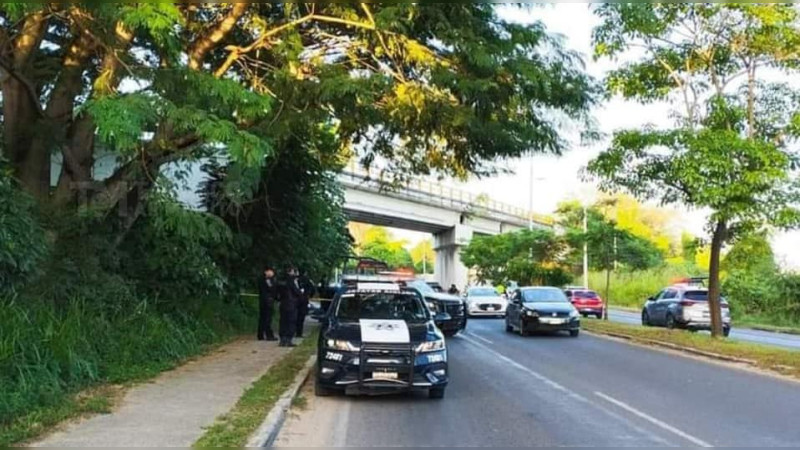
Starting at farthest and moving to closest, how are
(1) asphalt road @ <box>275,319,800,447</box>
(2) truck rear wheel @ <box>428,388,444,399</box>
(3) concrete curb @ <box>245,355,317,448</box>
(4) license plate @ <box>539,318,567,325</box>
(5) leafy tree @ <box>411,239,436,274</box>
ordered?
(5) leafy tree @ <box>411,239,436,274</box> < (4) license plate @ <box>539,318,567,325</box> < (2) truck rear wheel @ <box>428,388,444,399</box> < (1) asphalt road @ <box>275,319,800,447</box> < (3) concrete curb @ <box>245,355,317,448</box>

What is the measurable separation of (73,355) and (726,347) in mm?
14406

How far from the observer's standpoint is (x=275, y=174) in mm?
24391

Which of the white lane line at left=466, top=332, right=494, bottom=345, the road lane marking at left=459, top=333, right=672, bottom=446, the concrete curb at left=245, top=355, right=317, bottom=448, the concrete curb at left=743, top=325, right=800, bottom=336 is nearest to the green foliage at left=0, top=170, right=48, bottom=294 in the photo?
the concrete curb at left=245, top=355, right=317, bottom=448

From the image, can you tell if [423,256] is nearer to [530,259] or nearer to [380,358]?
[530,259]

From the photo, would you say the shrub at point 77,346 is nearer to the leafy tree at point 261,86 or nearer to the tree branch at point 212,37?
the leafy tree at point 261,86

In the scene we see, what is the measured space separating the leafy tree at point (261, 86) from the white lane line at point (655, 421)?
465cm

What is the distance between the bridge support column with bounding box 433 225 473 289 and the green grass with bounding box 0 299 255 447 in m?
50.6

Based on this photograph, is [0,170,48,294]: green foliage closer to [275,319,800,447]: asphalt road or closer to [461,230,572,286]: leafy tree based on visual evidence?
[275,319,800,447]: asphalt road

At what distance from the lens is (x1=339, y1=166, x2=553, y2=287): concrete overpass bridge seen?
53250 mm

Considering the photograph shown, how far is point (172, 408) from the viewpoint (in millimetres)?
9961

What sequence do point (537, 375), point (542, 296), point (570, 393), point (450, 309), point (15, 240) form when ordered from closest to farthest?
point (15, 240) → point (570, 393) → point (537, 375) → point (450, 309) → point (542, 296)

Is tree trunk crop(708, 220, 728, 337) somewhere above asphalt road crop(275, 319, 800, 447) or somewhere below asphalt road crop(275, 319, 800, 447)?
above

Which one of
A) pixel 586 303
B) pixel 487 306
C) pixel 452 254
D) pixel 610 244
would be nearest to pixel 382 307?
pixel 610 244

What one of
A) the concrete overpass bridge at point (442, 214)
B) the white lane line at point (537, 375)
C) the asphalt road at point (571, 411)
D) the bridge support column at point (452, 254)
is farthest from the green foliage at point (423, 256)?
the asphalt road at point (571, 411)
